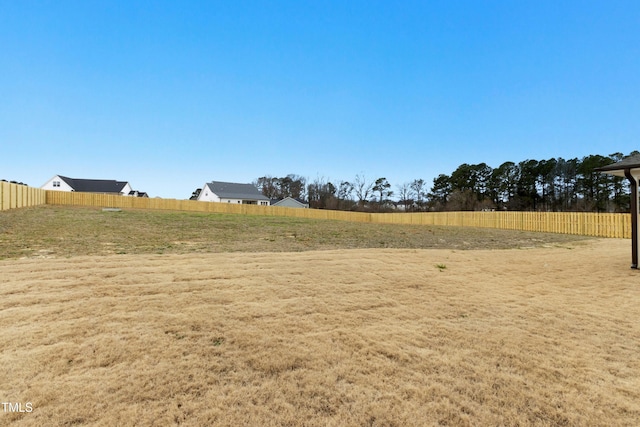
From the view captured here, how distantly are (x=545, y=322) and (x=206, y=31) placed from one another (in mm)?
13014

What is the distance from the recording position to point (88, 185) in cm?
4531

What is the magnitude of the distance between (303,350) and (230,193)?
148ft

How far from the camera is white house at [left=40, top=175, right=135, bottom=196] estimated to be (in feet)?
140

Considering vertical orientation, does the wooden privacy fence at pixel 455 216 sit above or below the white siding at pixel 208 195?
below

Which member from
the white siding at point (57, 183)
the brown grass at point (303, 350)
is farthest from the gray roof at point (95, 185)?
the brown grass at point (303, 350)

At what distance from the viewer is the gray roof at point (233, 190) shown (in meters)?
45.0

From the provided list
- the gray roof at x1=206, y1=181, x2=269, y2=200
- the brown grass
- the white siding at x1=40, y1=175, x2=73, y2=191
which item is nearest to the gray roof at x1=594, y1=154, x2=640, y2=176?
the brown grass

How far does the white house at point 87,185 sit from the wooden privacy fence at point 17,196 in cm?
2010

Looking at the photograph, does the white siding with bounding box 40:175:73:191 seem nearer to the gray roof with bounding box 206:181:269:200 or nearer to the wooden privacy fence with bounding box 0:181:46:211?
the gray roof with bounding box 206:181:269:200

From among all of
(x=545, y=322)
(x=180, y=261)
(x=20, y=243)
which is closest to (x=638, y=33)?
(x=545, y=322)

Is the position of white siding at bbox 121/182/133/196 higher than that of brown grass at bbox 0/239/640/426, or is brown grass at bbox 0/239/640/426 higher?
white siding at bbox 121/182/133/196

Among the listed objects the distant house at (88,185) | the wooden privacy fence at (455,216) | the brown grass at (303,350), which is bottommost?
the brown grass at (303,350)

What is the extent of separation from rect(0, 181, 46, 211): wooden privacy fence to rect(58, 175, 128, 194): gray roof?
20244mm

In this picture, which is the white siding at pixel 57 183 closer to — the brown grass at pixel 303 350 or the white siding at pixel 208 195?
the white siding at pixel 208 195
